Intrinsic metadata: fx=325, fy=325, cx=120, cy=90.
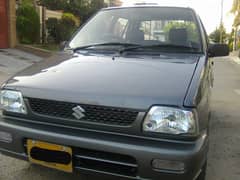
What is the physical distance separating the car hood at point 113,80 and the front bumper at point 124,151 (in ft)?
0.84

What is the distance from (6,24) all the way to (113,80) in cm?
1398

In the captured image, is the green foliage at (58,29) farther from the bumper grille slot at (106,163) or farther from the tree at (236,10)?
the bumper grille slot at (106,163)

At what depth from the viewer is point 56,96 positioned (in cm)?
247

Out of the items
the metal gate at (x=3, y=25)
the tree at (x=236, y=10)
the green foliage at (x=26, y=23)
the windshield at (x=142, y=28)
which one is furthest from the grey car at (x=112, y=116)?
the tree at (x=236, y=10)

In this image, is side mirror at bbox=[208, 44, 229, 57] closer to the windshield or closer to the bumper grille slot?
the windshield

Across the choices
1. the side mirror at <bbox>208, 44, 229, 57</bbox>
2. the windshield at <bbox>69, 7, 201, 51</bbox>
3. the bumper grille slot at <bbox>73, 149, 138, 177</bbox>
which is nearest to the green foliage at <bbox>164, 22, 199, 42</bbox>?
the windshield at <bbox>69, 7, 201, 51</bbox>

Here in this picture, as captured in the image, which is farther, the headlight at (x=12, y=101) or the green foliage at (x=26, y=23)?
the green foliage at (x=26, y=23)

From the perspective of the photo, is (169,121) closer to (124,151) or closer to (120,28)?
(124,151)

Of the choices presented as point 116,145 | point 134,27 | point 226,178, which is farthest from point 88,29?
point 226,178

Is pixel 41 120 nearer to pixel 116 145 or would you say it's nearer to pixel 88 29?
pixel 116 145

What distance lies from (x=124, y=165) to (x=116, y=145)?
0.54ft

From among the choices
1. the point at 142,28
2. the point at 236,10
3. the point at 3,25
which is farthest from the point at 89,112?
the point at 236,10

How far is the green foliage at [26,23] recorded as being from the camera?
16.4 metres

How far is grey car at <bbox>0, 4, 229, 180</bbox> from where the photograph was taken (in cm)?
226
